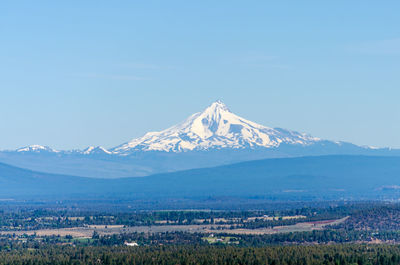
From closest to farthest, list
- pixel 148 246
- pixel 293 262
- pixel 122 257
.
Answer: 1. pixel 293 262
2. pixel 122 257
3. pixel 148 246

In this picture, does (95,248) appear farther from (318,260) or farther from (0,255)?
(318,260)

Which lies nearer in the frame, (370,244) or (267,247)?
(267,247)

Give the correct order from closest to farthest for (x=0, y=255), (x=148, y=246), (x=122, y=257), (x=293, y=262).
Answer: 1. (x=293, y=262)
2. (x=122, y=257)
3. (x=0, y=255)
4. (x=148, y=246)

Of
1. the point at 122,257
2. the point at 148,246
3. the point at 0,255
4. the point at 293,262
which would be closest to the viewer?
the point at 293,262

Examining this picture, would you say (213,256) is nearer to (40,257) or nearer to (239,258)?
(239,258)

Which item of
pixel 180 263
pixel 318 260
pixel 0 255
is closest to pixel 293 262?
pixel 318 260

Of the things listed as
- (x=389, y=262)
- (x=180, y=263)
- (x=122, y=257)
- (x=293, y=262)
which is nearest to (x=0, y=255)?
(x=122, y=257)

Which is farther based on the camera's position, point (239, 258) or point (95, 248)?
point (95, 248)

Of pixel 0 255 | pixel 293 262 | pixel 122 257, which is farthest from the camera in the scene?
pixel 0 255
